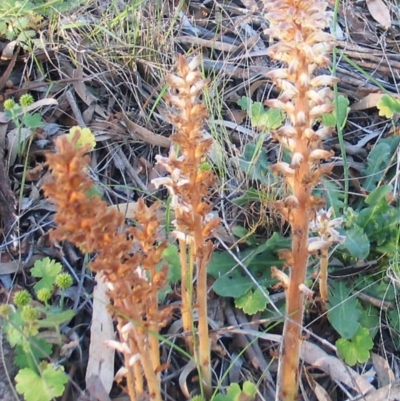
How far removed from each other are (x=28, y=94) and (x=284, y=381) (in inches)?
69.7

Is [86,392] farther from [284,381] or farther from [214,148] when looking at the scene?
[214,148]

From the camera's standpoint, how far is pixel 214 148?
278cm

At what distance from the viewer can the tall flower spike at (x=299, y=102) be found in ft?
5.22

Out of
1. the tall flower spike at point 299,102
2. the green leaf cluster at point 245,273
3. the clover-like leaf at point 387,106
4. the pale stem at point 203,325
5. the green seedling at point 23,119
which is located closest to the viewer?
the tall flower spike at point 299,102

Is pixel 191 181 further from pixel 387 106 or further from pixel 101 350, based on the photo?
pixel 387 106

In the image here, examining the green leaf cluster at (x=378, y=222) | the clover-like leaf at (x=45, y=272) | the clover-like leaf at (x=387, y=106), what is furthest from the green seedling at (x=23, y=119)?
the clover-like leaf at (x=387, y=106)

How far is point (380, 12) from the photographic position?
12.1 ft

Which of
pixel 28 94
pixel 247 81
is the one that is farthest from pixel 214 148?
pixel 28 94

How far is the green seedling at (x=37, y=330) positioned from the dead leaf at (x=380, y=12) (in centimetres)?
228

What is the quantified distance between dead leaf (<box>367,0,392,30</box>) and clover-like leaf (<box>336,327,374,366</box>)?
194 cm

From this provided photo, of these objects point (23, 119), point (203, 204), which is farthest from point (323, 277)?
point (23, 119)

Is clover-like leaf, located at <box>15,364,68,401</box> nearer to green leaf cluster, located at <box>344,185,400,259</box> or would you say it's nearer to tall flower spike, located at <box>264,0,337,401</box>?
tall flower spike, located at <box>264,0,337,401</box>

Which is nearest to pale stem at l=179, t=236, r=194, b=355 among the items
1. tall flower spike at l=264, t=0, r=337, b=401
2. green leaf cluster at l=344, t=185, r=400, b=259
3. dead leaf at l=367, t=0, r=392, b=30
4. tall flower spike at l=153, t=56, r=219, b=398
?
tall flower spike at l=153, t=56, r=219, b=398

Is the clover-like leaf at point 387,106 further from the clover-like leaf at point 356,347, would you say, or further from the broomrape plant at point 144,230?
the broomrape plant at point 144,230
